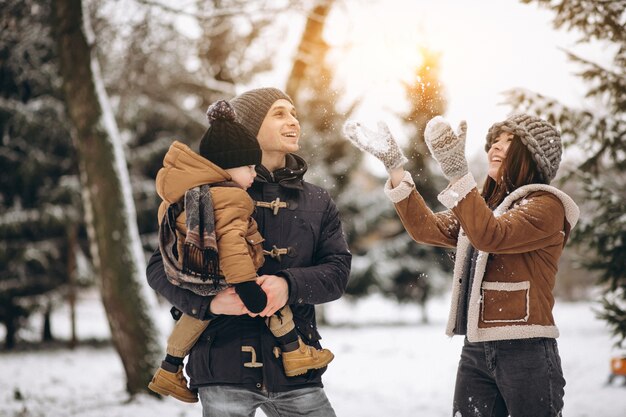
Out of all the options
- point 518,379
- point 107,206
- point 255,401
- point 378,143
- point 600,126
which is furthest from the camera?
point 107,206

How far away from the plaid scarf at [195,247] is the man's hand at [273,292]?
15cm

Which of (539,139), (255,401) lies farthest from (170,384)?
(539,139)

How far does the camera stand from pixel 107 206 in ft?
23.9

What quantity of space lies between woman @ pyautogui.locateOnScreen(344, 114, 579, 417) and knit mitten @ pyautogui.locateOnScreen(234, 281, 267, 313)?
2.60 feet

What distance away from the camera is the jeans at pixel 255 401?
2479mm

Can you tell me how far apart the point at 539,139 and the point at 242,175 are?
4.20 ft

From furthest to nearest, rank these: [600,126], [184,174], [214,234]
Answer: [600,126]
[184,174]
[214,234]

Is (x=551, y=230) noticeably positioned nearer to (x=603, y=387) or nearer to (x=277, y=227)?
(x=277, y=227)

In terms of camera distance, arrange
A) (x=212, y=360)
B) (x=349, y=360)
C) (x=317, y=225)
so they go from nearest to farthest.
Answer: (x=212, y=360)
(x=317, y=225)
(x=349, y=360)

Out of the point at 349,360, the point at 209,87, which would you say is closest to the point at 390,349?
the point at 349,360

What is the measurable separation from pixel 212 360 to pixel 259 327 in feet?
0.71

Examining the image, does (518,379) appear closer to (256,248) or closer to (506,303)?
(506,303)

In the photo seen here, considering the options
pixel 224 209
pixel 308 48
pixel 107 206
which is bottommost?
pixel 107 206

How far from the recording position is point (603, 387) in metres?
8.36
